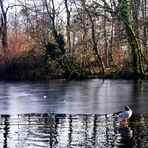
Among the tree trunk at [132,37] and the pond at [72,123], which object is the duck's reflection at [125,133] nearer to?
the pond at [72,123]

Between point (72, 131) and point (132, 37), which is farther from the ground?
point (132, 37)

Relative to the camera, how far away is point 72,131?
1572 cm

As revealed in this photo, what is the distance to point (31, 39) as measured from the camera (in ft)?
185

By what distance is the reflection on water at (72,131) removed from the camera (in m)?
13.7

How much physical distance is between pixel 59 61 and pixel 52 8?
8800mm

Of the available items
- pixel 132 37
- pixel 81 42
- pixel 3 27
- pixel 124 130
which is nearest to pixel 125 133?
pixel 124 130

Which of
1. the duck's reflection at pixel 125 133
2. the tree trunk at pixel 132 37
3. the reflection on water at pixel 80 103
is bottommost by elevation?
the duck's reflection at pixel 125 133

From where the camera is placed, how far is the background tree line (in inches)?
1833

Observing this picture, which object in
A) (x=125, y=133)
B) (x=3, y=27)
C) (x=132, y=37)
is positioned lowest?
(x=125, y=133)

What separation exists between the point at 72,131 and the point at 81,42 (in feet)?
123

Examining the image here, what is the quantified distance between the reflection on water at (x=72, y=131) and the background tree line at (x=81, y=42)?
91.5 feet

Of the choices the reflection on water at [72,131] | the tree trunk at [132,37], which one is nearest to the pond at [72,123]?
the reflection on water at [72,131]

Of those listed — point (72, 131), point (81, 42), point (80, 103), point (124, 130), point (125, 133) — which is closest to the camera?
point (125, 133)

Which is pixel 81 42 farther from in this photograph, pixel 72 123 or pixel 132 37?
pixel 72 123
